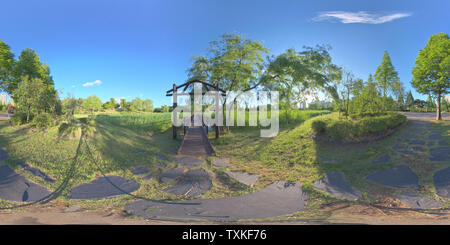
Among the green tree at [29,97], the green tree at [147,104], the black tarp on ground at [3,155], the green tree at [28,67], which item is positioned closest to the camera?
the black tarp on ground at [3,155]

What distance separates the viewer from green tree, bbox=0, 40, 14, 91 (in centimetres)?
1645

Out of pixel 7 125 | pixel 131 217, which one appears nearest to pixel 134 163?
pixel 131 217

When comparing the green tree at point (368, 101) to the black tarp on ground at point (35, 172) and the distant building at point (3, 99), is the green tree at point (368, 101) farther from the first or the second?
the distant building at point (3, 99)

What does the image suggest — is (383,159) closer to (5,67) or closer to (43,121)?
(43,121)

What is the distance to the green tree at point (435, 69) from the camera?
31.7 ft

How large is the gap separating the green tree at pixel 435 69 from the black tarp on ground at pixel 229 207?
10.8 metres

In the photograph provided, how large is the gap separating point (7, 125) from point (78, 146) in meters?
3.80

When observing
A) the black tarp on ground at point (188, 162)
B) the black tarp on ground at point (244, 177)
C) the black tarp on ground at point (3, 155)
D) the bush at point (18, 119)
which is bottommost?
the black tarp on ground at point (244, 177)

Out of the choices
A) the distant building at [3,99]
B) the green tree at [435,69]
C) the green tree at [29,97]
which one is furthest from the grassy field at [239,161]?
the distant building at [3,99]

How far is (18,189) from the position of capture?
4.44 metres

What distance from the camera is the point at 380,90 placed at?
9953 mm

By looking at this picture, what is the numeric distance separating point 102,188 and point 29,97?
22.5ft

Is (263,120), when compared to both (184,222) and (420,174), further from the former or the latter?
(184,222)

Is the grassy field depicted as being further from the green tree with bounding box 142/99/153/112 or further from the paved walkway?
the green tree with bounding box 142/99/153/112
